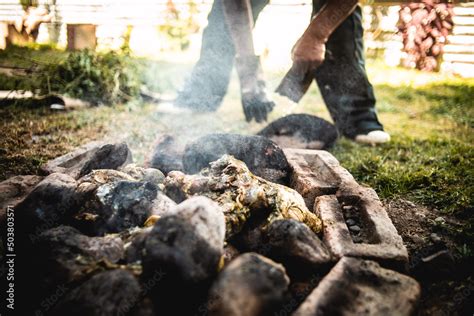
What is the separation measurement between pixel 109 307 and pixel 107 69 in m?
4.21

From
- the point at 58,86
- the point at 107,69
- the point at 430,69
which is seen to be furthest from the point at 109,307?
the point at 430,69

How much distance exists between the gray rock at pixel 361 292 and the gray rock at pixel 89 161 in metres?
1.44

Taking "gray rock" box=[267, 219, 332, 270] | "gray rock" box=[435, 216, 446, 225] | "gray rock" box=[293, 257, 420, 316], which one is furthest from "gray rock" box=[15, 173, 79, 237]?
"gray rock" box=[435, 216, 446, 225]

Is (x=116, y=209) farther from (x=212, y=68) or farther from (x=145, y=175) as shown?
(x=212, y=68)

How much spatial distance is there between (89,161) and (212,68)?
238 cm

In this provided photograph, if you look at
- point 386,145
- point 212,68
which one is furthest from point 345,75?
point 212,68

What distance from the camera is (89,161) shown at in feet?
6.18

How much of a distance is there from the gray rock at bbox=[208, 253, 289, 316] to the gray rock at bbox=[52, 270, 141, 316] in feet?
0.86

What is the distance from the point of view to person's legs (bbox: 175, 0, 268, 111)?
3758 mm

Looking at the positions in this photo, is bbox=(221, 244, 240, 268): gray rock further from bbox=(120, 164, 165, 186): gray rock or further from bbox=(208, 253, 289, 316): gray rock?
bbox=(120, 164, 165, 186): gray rock

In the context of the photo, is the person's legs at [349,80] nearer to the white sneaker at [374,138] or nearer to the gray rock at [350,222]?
the white sneaker at [374,138]

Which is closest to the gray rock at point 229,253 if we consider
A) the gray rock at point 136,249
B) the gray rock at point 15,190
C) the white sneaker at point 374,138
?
the gray rock at point 136,249

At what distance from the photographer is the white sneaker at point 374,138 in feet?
10.6

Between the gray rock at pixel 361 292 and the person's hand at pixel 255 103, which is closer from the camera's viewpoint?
the gray rock at pixel 361 292
